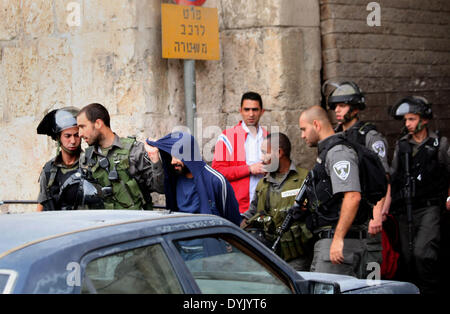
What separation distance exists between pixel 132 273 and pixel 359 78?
5.38 meters

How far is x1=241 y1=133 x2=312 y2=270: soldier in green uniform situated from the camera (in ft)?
19.1

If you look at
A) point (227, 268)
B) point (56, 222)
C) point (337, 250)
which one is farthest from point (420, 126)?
point (56, 222)

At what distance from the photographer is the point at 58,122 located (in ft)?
19.4

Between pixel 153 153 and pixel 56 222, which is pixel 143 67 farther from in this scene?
pixel 56 222

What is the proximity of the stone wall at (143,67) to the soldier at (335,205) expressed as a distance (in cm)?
201

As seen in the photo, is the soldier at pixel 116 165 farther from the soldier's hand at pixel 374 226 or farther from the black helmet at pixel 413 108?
the black helmet at pixel 413 108

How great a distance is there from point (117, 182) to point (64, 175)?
0.47 meters

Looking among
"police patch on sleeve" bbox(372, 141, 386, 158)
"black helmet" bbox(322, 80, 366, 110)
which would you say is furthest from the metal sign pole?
"police patch on sleeve" bbox(372, 141, 386, 158)

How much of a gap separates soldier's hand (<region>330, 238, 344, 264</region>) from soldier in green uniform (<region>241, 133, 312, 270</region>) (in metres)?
0.75

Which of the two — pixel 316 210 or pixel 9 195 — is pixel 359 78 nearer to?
pixel 316 210

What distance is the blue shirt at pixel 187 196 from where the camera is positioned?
5395mm

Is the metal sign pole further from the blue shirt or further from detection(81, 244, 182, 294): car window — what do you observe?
detection(81, 244, 182, 294): car window

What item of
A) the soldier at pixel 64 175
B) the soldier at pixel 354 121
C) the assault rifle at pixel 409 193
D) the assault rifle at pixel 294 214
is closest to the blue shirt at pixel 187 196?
the soldier at pixel 64 175
